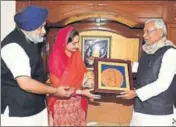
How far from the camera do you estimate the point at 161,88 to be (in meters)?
2.24

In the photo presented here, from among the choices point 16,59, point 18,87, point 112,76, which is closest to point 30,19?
point 16,59

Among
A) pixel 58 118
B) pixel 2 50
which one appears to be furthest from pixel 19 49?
pixel 58 118

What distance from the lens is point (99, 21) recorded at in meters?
3.02

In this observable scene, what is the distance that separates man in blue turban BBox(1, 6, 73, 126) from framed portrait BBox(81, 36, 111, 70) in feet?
2.66

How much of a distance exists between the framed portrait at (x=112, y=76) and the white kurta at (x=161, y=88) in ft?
0.43

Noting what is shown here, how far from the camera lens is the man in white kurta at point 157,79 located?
222 centimetres

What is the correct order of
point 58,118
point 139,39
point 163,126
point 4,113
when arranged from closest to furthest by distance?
point 4,113, point 163,126, point 58,118, point 139,39

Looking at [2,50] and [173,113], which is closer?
[2,50]

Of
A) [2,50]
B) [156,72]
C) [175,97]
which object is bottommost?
[175,97]

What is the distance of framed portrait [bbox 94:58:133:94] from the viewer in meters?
2.38

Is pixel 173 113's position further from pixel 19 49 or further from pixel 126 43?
pixel 19 49

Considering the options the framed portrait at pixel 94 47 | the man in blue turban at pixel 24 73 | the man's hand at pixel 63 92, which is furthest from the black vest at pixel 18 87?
the framed portrait at pixel 94 47

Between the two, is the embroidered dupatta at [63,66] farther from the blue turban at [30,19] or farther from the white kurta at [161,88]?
the white kurta at [161,88]

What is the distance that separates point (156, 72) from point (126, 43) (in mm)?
824
